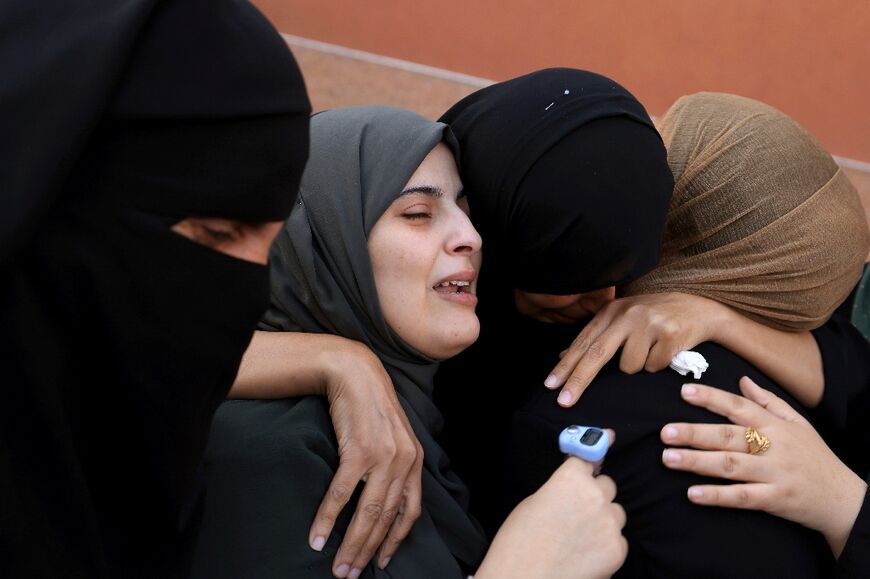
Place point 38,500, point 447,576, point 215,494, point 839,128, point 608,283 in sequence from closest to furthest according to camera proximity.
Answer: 1. point 38,500
2. point 215,494
3. point 447,576
4. point 608,283
5. point 839,128

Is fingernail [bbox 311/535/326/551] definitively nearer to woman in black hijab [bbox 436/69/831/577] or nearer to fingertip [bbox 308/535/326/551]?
fingertip [bbox 308/535/326/551]

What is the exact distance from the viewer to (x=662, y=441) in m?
2.01

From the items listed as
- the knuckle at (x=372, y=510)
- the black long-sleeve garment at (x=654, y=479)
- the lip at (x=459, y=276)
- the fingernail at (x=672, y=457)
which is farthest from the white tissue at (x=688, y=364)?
the knuckle at (x=372, y=510)

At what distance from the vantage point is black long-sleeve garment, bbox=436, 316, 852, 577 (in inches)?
77.0

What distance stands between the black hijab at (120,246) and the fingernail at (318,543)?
362 mm

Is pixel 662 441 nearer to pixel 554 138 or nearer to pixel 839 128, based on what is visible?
pixel 554 138

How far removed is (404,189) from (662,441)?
27.7 inches

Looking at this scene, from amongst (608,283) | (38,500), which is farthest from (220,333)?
(608,283)

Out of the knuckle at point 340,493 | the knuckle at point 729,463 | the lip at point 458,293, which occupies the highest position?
the lip at point 458,293

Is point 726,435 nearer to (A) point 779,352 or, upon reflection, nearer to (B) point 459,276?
(A) point 779,352

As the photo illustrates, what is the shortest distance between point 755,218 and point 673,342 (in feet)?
1.25

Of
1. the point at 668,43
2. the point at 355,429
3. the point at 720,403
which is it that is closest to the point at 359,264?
the point at 355,429

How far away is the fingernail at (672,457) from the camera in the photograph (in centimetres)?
197

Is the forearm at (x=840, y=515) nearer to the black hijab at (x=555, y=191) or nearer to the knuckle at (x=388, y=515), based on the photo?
the black hijab at (x=555, y=191)
